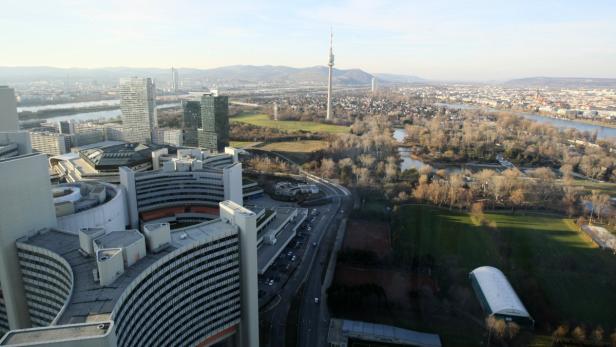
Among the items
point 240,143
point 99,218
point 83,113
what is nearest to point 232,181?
point 99,218

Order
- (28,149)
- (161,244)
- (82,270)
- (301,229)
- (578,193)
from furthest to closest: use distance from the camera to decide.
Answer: (578,193)
(301,229)
(28,149)
(161,244)
(82,270)

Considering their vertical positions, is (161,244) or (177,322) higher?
(161,244)

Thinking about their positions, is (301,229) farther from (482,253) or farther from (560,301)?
(560,301)

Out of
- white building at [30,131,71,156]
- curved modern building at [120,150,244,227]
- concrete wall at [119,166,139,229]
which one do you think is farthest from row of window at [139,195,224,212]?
white building at [30,131,71,156]

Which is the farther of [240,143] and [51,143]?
[240,143]

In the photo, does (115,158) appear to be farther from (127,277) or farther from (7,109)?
(127,277)

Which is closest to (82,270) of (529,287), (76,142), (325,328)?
(325,328)
